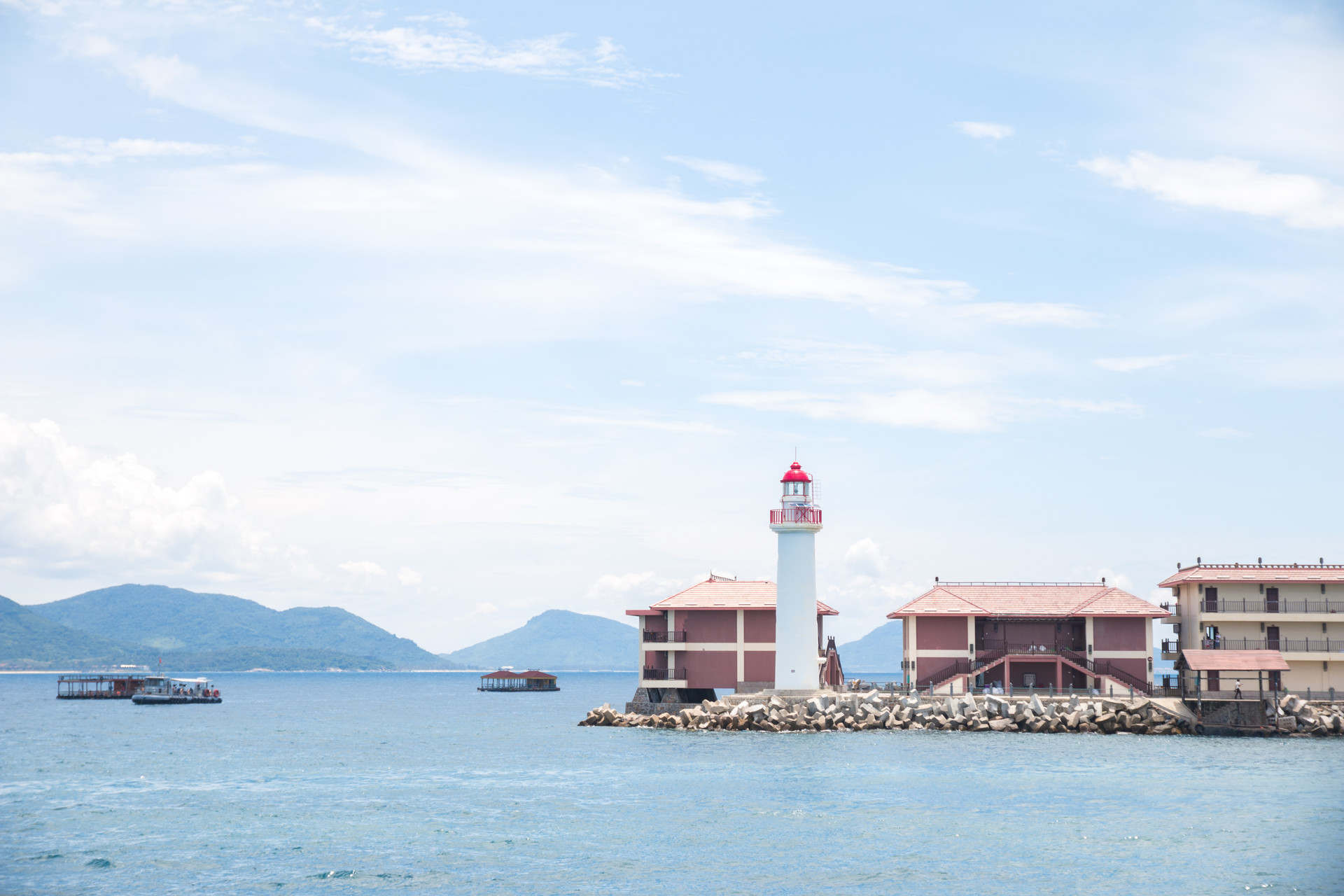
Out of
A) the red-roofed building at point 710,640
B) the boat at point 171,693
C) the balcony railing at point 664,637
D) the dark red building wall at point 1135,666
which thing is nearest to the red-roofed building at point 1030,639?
the dark red building wall at point 1135,666

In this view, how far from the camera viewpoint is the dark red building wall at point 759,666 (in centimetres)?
6225

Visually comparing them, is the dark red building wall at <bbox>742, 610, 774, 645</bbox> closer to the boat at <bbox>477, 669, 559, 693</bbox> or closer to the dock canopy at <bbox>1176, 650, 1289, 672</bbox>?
the dock canopy at <bbox>1176, 650, 1289, 672</bbox>

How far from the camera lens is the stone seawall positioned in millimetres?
54812

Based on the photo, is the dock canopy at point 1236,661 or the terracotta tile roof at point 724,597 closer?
the dock canopy at point 1236,661

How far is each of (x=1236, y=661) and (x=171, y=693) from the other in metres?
86.4

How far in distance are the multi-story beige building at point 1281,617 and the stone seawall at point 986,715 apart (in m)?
3.20

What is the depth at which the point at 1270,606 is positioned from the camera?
59.9 metres

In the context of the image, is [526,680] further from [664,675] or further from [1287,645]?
[1287,645]

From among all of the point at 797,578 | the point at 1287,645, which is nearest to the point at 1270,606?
the point at 1287,645

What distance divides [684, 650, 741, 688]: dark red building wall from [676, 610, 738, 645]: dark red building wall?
54 centimetres

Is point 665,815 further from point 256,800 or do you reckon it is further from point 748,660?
point 748,660

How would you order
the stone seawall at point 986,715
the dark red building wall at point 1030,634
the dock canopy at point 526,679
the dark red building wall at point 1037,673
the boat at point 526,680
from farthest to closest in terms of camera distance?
the boat at point 526,680 → the dock canopy at point 526,679 → the dark red building wall at point 1030,634 → the dark red building wall at point 1037,673 → the stone seawall at point 986,715

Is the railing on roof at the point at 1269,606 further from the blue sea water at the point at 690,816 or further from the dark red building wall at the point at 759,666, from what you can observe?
the dark red building wall at the point at 759,666

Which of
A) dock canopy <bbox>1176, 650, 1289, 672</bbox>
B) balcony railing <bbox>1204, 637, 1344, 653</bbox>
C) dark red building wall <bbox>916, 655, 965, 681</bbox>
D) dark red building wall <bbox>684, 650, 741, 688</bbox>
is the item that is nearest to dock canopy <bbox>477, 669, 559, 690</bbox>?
dark red building wall <bbox>684, 650, 741, 688</bbox>
